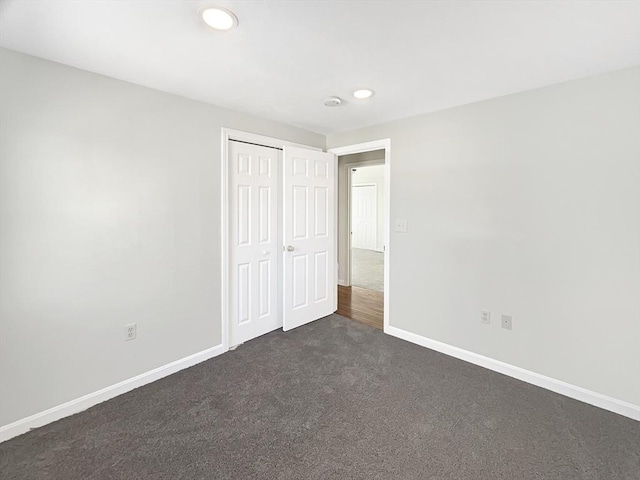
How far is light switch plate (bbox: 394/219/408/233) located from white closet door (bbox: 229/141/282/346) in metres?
1.32

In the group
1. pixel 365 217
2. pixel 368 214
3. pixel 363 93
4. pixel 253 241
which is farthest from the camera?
pixel 365 217

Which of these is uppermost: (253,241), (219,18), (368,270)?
(219,18)

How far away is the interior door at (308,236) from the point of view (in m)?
3.24

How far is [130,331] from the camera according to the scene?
7.36 ft

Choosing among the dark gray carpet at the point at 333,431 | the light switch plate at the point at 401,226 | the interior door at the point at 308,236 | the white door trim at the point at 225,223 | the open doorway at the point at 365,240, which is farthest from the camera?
the open doorway at the point at 365,240

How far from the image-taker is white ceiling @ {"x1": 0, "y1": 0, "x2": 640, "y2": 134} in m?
1.37

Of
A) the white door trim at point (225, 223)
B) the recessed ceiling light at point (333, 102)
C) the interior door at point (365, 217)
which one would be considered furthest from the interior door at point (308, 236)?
the interior door at point (365, 217)

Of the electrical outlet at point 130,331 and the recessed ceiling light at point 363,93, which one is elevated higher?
the recessed ceiling light at point 363,93

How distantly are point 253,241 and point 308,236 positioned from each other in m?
0.67

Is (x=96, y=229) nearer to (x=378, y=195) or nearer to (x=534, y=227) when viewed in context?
(x=534, y=227)

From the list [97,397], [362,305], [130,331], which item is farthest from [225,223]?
[362,305]

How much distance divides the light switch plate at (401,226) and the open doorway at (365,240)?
4.7 inches

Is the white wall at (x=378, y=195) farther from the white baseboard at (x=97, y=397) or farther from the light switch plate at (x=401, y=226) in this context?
the white baseboard at (x=97, y=397)

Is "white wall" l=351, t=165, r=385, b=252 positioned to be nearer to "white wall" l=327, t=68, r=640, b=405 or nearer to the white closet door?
"white wall" l=327, t=68, r=640, b=405
